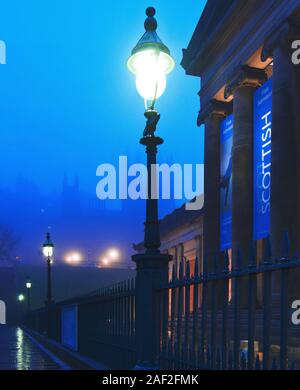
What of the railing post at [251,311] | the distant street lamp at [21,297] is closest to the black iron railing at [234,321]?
the railing post at [251,311]

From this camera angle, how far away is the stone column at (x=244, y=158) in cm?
2322

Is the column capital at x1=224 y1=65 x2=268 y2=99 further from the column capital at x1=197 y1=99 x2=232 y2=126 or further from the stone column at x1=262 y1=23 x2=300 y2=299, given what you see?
the stone column at x1=262 y1=23 x2=300 y2=299

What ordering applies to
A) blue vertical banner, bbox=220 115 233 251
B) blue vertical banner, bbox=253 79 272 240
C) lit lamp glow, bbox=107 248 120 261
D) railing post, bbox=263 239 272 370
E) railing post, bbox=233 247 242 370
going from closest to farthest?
railing post, bbox=263 239 272 370 < railing post, bbox=233 247 242 370 < blue vertical banner, bbox=253 79 272 240 < blue vertical banner, bbox=220 115 233 251 < lit lamp glow, bbox=107 248 120 261

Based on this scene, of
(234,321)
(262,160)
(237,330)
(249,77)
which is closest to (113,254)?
(249,77)

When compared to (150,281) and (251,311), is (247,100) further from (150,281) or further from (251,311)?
(251,311)

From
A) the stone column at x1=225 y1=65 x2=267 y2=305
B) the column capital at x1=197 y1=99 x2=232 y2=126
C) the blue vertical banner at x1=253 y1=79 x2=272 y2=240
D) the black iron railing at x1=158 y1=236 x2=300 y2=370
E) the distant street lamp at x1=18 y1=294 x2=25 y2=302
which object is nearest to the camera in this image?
the black iron railing at x1=158 y1=236 x2=300 y2=370

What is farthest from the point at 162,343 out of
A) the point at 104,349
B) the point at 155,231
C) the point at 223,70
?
the point at 223,70

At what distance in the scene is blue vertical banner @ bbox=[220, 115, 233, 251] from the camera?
24.8m

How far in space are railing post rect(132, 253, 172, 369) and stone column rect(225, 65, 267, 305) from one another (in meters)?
15.4

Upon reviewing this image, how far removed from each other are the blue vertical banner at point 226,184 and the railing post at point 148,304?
1660 centimetres

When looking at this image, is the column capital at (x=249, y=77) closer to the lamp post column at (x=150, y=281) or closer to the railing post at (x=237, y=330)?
the lamp post column at (x=150, y=281)

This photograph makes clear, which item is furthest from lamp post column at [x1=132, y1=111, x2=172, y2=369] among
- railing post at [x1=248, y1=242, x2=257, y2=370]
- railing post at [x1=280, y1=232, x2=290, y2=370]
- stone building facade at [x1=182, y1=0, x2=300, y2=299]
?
Answer: stone building facade at [x1=182, y1=0, x2=300, y2=299]

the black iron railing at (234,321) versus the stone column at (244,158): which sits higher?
the stone column at (244,158)

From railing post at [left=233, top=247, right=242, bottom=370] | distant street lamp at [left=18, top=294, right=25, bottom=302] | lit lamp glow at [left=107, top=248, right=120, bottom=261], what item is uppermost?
lit lamp glow at [left=107, top=248, right=120, bottom=261]
